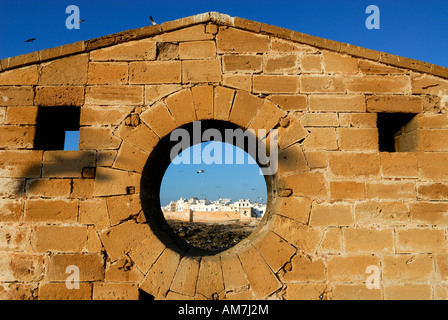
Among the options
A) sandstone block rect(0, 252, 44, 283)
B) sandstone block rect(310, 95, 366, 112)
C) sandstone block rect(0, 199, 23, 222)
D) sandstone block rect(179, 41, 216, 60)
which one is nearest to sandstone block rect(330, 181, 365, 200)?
sandstone block rect(310, 95, 366, 112)

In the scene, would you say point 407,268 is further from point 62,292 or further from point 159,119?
point 62,292

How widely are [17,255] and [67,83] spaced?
80.0 inches

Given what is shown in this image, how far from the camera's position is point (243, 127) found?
139 inches

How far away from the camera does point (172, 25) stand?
12.3 ft

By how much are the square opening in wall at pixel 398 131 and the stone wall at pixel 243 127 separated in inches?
1.2

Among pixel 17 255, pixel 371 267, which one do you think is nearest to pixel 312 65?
pixel 371 267

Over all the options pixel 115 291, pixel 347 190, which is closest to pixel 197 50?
pixel 347 190

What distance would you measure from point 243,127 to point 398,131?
2.12 metres

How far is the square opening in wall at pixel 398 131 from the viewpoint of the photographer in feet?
12.1

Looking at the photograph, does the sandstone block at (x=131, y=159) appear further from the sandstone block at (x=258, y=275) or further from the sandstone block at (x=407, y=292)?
the sandstone block at (x=407, y=292)

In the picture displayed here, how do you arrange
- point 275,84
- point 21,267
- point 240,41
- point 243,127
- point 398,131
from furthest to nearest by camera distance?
1. point 398,131
2. point 240,41
3. point 275,84
4. point 243,127
5. point 21,267

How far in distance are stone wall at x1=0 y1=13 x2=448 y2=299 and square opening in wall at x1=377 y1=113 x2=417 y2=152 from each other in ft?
0.10

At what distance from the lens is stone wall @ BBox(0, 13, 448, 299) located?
3.27 metres

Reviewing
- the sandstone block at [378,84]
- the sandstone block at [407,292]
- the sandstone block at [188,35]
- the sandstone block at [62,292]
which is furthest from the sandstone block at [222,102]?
the sandstone block at [407,292]
